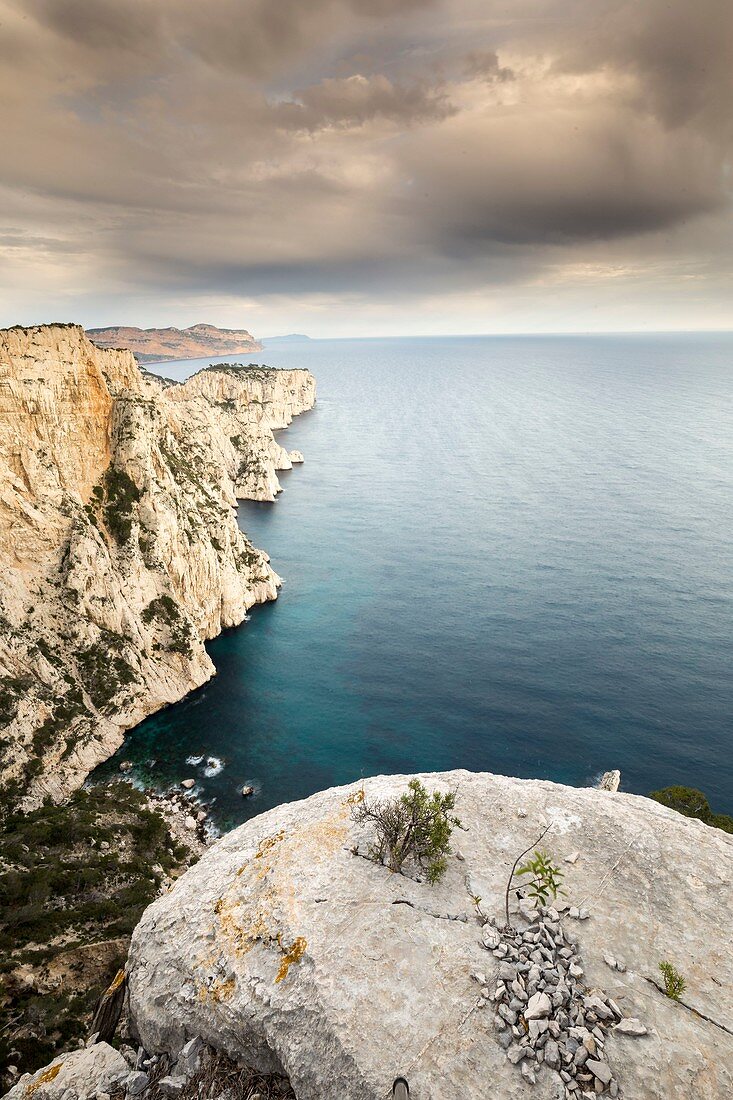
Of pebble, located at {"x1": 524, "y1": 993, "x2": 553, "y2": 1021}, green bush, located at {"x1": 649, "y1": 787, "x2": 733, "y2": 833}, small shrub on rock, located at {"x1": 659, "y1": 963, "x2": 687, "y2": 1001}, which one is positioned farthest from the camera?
green bush, located at {"x1": 649, "y1": 787, "x2": 733, "y2": 833}

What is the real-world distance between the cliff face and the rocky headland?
37.9 meters

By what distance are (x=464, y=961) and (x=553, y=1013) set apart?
1956 millimetres

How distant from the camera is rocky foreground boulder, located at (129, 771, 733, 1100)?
9.71 m

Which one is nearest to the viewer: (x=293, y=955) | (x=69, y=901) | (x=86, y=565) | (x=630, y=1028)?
(x=630, y=1028)

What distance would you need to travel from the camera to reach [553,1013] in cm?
1009

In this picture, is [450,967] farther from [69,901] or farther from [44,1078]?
[69,901]

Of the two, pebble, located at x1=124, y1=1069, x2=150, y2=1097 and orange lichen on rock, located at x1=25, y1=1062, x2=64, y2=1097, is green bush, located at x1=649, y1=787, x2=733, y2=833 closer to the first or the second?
pebble, located at x1=124, y1=1069, x2=150, y2=1097

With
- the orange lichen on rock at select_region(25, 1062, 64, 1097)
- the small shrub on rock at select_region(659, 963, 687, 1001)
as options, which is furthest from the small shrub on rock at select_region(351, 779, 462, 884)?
the orange lichen on rock at select_region(25, 1062, 64, 1097)

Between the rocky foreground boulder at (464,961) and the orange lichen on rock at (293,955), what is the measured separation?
4 cm

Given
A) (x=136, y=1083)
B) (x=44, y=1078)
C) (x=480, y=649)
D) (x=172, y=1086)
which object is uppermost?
(x=172, y=1086)

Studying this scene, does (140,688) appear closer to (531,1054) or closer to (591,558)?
(531,1054)

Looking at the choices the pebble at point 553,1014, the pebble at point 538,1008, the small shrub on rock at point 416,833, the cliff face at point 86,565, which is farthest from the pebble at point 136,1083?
the cliff face at point 86,565

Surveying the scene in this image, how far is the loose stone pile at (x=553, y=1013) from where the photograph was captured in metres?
9.34

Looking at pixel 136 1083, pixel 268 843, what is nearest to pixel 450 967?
pixel 268 843
